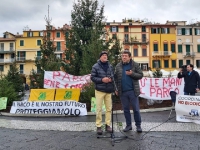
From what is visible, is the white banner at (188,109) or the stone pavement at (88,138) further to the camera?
the white banner at (188,109)

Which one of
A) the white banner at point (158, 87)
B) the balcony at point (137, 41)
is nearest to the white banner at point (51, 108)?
the white banner at point (158, 87)

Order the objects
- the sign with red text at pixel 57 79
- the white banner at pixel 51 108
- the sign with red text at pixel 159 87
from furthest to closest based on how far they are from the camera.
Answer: the sign with red text at pixel 57 79 < the sign with red text at pixel 159 87 < the white banner at pixel 51 108

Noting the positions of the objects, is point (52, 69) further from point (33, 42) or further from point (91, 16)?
point (33, 42)

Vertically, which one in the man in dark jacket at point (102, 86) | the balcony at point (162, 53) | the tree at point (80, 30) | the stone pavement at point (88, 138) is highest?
the balcony at point (162, 53)

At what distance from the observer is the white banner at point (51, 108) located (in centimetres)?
926

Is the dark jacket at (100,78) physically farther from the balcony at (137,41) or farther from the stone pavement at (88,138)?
the balcony at (137,41)

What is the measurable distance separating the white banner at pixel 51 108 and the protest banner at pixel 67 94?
1.29m

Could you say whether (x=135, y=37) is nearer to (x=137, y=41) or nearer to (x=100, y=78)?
(x=137, y=41)

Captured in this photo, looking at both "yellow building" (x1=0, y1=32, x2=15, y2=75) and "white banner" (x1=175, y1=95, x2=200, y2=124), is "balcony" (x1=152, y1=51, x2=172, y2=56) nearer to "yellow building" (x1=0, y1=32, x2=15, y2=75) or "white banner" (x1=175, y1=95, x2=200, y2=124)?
"yellow building" (x1=0, y1=32, x2=15, y2=75)

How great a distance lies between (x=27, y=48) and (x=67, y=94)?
5889cm

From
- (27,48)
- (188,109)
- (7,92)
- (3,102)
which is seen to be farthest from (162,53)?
(188,109)

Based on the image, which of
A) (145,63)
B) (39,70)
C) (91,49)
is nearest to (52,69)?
(39,70)

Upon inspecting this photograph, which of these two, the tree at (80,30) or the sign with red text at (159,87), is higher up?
the tree at (80,30)

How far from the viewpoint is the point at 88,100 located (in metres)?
10.5
